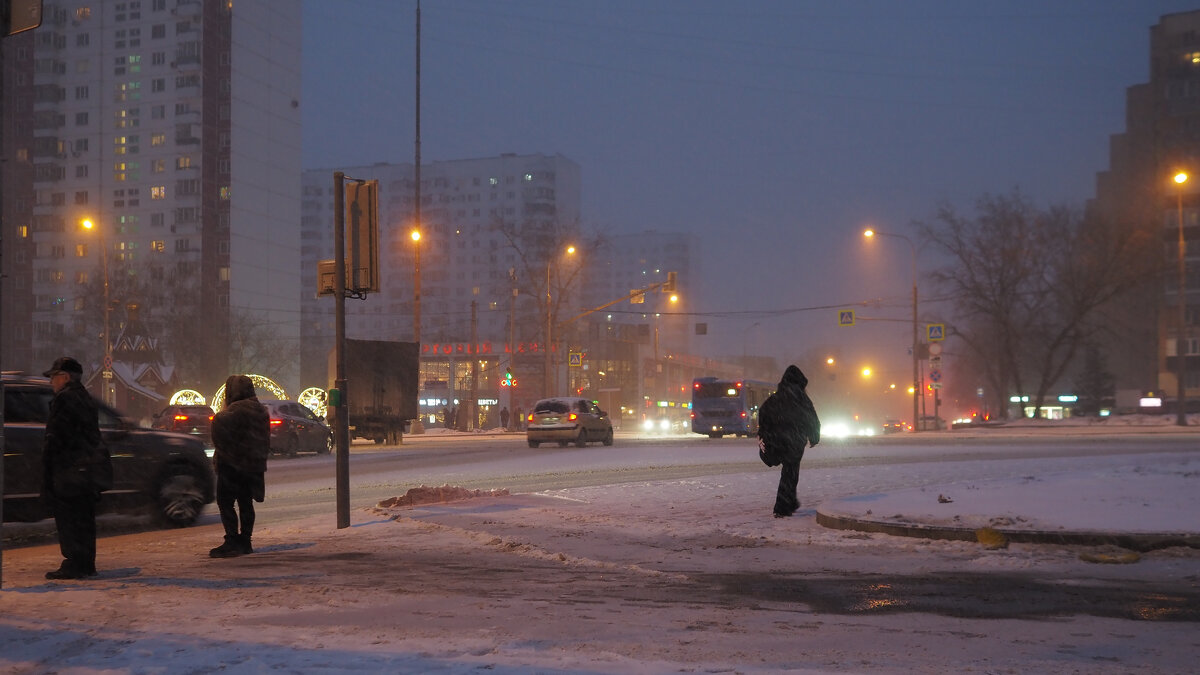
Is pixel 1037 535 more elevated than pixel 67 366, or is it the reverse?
pixel 67 366

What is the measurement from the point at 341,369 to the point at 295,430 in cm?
1939

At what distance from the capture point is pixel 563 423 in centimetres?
3350

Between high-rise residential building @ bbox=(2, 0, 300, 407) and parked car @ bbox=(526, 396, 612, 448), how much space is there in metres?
59.1

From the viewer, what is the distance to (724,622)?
6492 mm

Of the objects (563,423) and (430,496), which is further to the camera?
(563,423)

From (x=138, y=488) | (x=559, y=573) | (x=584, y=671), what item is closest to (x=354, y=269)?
(x=138, y=488)

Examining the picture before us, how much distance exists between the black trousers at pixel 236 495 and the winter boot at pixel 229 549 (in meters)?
0.05

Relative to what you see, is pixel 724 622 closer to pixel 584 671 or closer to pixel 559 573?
pixel 584 671

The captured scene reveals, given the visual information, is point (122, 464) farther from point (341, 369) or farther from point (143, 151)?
point (143, 151)

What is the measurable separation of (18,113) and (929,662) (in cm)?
10326

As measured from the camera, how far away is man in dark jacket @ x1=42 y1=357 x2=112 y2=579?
8.34 metres

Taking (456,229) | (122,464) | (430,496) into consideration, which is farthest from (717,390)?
(456,229)

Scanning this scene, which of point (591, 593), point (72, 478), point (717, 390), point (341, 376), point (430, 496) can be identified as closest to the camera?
point (591, 593)

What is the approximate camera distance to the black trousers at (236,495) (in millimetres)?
9969
